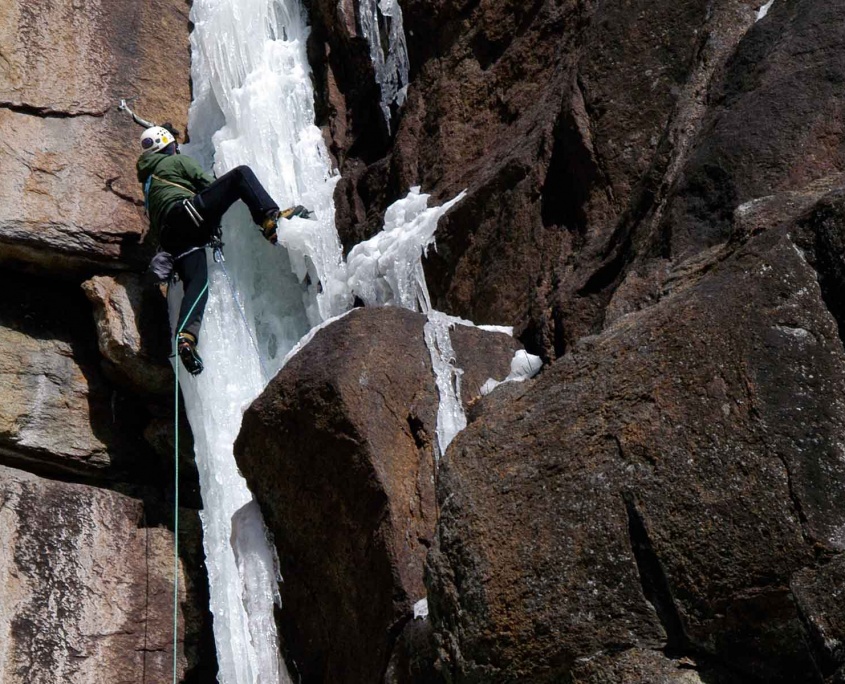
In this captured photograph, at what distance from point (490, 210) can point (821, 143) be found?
201 cm

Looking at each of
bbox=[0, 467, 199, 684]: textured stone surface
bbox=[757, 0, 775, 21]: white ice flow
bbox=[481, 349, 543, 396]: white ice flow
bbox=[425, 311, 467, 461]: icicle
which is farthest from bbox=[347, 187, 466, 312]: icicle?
bbox=[0, 467, 199, 684]: textured stone surface

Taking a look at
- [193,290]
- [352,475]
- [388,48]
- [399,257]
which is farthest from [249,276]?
[352,475]

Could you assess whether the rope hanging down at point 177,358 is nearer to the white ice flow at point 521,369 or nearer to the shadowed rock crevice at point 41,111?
the shadowed rock crevice at point 41,111

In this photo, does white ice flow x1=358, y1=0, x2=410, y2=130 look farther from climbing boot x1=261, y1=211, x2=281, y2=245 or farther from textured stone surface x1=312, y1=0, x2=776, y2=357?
climbing boot x1=261, y1=211, x2=281, y2=245

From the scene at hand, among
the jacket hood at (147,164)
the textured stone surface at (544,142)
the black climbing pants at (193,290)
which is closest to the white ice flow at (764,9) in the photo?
the textured stone surface at (544,142)

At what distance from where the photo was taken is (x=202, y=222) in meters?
7.06

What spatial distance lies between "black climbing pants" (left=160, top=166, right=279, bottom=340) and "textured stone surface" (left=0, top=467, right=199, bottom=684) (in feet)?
3.83

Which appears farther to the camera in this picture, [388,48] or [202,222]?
[388,48]

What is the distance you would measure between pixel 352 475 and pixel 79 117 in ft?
12.4

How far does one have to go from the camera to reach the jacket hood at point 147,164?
24.2ft

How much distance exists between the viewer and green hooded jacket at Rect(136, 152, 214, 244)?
713cm

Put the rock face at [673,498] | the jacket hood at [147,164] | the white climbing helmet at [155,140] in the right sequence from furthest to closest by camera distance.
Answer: the white climbing helmet at [155,140] → the jacket hood at [147,164] → the rock face at [673,498]

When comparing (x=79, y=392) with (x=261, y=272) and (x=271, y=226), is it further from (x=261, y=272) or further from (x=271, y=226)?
(x=271, y=226)

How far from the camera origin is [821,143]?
4.31 metres
